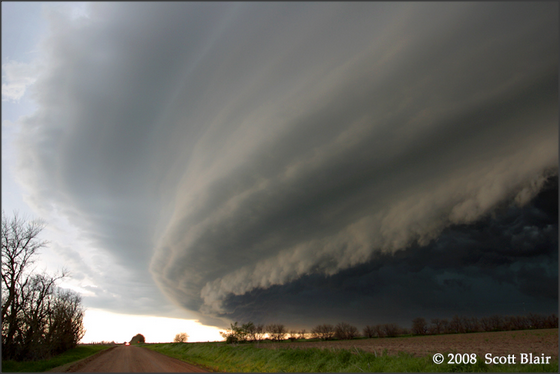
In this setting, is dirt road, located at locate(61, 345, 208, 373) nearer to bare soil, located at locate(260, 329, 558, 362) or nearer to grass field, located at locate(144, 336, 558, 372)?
grass field, located at locate(144, 336, 558, 372)

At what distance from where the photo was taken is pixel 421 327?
138 meters

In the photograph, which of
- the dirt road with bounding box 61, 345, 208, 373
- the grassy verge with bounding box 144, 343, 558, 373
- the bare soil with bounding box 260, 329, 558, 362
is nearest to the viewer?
the grassy verge with bounding box 144, 343, 558, 373

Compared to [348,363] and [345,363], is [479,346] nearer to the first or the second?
[348,363]

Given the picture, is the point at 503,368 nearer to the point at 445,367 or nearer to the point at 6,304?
the point at 445,367

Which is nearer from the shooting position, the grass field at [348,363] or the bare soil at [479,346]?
the grass field at [348,363]

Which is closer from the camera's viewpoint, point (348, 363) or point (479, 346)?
point (348, 363)

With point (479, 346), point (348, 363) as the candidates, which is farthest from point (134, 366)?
point (479, 346)

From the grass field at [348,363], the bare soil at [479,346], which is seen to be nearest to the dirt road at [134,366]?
the grass field at [348,363]

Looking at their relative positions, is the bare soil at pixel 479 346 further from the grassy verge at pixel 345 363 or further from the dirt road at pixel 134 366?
the dirt road at pixel 134 366

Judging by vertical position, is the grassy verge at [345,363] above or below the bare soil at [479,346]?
above

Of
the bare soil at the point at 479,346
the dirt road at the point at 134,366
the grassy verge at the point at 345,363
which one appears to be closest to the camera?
the grassy verge at the point at 345,363

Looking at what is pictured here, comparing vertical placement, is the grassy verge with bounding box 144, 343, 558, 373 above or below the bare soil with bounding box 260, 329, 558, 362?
above

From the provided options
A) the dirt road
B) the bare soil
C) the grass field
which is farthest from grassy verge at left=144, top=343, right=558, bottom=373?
the dirt road

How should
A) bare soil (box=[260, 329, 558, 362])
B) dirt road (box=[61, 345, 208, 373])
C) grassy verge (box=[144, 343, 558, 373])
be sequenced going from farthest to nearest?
bare soil (box=[260, 329, 558, 362]) < dirt road (box=[61, 345, 208, 373]) < grassy verge (box=[144, 343, 558, 373])
